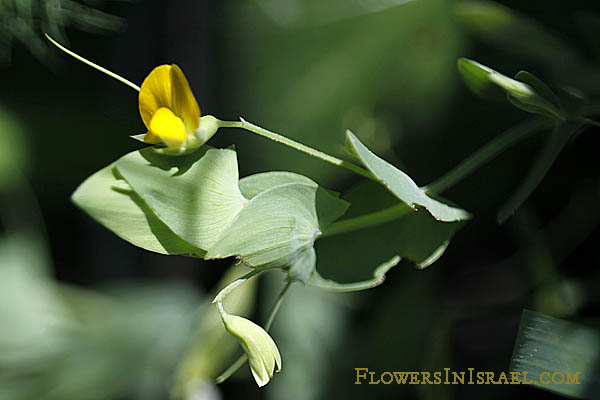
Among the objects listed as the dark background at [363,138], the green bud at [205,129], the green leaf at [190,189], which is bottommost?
the dark background at [363,138]

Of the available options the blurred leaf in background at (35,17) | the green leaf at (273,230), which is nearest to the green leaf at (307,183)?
the green leaf at (273,230)

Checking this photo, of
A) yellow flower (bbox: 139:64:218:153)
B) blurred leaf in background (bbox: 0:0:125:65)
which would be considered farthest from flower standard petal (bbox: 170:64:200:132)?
blurred leaf in background (bbox: 0:0:125:65)

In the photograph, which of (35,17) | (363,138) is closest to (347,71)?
(363,138)

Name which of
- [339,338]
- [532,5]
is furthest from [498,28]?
[339,338]

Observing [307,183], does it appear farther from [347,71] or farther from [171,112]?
[347,71]

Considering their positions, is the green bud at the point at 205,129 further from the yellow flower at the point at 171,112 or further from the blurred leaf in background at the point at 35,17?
the blurred leaf in background at the point at 35,17

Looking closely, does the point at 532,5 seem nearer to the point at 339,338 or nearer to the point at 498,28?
the point at 498,28

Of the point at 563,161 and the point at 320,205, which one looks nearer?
the point at 320,205
